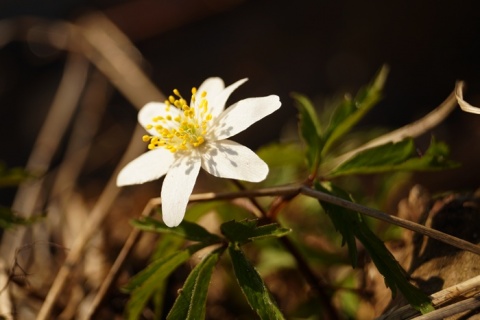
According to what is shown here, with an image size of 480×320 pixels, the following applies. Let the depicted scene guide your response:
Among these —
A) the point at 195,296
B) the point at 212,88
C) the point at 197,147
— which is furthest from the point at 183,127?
the point at 195,296

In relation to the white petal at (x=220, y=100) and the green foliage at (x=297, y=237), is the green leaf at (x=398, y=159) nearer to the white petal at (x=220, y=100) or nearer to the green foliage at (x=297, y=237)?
the green foliage at (x=297, y=237)

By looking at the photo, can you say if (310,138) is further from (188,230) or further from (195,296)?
(195,296)

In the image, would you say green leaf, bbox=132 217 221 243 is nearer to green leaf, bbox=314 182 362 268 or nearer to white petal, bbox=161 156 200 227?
white petal, bbox=161 156 200 227

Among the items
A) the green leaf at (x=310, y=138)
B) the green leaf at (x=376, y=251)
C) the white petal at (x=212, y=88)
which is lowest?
the green leaf at (x=376, y=251)

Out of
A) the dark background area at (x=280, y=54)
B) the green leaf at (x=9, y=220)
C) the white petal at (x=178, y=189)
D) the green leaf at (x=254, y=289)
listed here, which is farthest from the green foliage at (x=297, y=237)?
the dark background area at (x=280, y=54)

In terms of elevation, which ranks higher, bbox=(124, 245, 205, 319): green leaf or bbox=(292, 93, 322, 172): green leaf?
bbox=(292, 93, 322, 172): green leaf

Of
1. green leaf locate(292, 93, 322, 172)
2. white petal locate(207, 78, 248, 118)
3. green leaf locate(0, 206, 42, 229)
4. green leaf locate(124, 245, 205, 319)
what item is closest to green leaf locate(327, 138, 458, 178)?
green leaf locate(292, 93, 322, 172)
